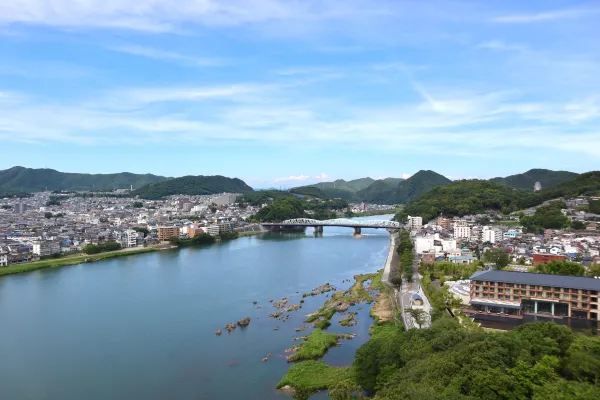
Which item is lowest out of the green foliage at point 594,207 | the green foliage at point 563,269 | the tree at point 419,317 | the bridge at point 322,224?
the tree at point 419,317

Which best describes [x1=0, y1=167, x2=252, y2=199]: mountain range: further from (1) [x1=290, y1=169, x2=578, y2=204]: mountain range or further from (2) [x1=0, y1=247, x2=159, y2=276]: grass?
(2) [x1=0, y1=247, x2=159, y2=276]: grass

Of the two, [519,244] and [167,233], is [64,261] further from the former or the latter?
[519,244]

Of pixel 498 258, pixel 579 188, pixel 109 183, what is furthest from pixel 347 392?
pixel 109 183

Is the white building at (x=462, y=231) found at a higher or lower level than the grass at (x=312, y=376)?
higher

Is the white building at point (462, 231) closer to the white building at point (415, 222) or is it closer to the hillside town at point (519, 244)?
the hillside town at point (519, 244)

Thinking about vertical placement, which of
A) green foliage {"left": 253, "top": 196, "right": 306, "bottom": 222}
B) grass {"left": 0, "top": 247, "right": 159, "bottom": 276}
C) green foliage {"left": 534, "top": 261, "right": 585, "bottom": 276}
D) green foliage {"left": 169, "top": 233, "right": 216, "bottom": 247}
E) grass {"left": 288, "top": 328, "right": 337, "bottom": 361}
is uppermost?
green foliage {"left": 253, "top": 196, "right": 306, "bottom": 222}

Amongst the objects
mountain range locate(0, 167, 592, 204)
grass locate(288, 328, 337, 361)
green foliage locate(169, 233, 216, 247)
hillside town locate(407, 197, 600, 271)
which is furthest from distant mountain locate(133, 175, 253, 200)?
grass locate(288, 328, 337, 361)

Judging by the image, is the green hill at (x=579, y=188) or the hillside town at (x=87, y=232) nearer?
the hillside town at (x=87, y=232)

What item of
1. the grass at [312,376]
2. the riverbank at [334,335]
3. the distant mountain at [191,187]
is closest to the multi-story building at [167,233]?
the riverbank at [334,335]
